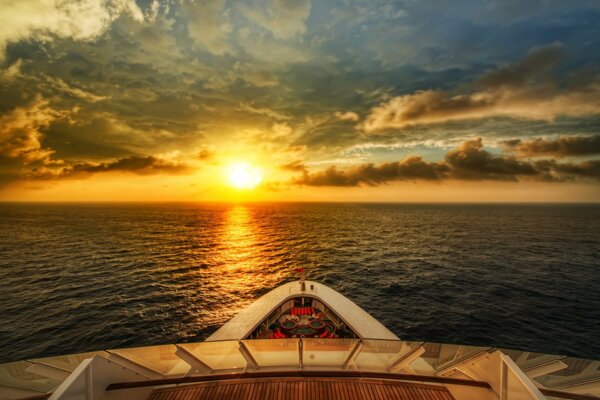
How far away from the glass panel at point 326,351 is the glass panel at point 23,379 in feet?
16.9

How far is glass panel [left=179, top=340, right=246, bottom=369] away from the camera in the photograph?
6.32 metres

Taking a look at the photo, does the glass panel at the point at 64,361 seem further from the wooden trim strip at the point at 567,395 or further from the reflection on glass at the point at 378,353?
the wooden trim strip at the point at 567,395

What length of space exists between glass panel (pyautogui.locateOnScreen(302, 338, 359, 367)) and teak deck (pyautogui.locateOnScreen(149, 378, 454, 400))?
0.43 m

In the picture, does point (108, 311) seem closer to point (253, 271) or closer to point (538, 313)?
point (253, 271)

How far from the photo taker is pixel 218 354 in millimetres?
6449

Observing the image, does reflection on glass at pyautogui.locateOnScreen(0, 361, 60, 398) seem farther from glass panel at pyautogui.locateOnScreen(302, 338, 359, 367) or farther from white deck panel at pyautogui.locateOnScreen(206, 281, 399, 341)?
white deck panel at pyautogui.locateOnScreen(206, 281, 399, 341)

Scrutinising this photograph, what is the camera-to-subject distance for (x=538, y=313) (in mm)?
28500

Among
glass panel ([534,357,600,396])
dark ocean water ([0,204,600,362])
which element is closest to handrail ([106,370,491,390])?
glass panel ([534,357,600,396])

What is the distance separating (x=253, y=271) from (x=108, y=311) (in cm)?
2088

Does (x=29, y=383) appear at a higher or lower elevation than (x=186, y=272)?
higher

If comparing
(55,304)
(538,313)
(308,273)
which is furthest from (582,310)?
(55,304)

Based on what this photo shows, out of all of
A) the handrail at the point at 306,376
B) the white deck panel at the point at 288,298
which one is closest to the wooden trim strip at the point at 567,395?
the handrail at the point at 306,376

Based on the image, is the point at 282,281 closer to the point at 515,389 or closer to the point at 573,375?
the point at 573,375

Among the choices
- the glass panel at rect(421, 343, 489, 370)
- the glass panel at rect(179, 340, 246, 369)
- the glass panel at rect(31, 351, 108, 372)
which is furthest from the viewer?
the glass panel at rect(179, 340, 246, 369)
